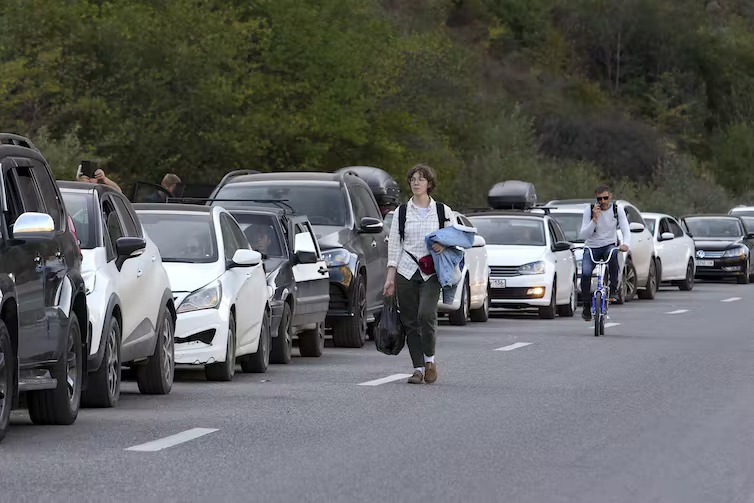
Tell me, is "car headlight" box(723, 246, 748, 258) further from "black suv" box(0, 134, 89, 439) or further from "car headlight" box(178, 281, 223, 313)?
"black suv" box(0, 134, 89, 439)

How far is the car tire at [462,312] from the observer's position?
26.5 m

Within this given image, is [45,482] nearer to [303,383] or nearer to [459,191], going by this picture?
[303,383]

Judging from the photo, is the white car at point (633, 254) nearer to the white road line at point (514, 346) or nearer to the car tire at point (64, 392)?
the white road line at point (514, 346)

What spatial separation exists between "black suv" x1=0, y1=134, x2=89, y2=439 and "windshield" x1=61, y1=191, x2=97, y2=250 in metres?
1.04

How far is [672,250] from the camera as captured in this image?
3912 cm

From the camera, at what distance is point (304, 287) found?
63.3ft

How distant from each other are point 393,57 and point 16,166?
44275 millimetres

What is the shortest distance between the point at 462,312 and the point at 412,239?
433 inches

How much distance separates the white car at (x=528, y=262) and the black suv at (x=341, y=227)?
5.36 metres

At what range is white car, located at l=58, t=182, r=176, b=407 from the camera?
42.4ft

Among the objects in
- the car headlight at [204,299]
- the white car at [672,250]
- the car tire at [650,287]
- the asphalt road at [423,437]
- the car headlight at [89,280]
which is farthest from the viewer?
the white car at [672,250]

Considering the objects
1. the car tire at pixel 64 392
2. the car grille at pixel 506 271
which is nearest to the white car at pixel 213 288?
the car tire at pixel 64 392

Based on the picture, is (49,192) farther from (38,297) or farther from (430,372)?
(430,372)

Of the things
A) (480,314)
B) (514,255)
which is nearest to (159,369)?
(480,314)
